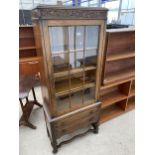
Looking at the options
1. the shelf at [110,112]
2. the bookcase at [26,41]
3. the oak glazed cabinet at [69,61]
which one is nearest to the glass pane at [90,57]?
the oak glazed cabinet at [69,61]

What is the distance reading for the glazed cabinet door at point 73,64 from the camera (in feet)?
3.83

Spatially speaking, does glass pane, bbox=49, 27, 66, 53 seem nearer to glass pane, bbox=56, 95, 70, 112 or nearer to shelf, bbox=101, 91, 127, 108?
glass pane, bbox=56, 95, 70, 112

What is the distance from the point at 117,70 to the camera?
2035 mm

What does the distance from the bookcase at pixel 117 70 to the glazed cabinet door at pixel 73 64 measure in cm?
31

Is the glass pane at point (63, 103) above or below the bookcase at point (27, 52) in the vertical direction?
below

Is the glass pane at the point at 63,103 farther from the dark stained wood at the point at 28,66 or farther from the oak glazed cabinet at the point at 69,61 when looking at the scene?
the dark stained wood at the point at 28,66

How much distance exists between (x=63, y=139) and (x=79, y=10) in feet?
5.30

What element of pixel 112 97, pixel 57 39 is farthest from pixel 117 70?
pixel 57 39

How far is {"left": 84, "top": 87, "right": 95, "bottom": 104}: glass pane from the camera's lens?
1.60m

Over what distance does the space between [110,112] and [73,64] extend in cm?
134

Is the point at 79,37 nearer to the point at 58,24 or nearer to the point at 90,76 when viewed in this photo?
the point at 58,24
